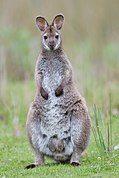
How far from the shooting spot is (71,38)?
1789cm

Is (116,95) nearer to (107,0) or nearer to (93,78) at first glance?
(93,78)

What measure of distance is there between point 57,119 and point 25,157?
137cm

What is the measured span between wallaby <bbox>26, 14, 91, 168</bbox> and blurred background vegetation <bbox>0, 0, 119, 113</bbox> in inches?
225

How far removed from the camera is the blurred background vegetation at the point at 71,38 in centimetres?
1560

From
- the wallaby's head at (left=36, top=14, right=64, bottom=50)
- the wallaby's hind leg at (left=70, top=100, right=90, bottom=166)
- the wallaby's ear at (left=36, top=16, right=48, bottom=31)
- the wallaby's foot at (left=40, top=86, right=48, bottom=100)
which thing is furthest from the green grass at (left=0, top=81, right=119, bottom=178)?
the wallaby's ear at (left=36, top=16, right=48, bottom=31)

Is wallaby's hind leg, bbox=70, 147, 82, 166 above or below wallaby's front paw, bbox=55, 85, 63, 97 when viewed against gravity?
below

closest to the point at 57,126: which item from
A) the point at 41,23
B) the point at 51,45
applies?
the point at 51,45

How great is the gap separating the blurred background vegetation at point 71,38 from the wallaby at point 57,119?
5717 mm

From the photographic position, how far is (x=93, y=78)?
15000 millimetres

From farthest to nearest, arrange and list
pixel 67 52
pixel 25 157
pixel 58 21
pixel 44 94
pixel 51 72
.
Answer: pixel 67 52, pixel 25 157, pixel 58 21, pixel 51 72, pixel 44 94

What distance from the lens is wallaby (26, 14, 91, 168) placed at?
320 inches

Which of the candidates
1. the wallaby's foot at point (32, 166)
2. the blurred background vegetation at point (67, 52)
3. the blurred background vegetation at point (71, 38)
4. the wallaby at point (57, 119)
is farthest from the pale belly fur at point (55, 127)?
the blurred background vegetation at point (71, 38)

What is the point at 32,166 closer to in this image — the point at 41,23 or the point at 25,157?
the point at 25,157

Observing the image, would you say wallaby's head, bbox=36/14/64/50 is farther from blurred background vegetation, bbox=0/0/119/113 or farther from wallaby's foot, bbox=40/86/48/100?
blurred background vegetation, bbox=0/0/119/113
